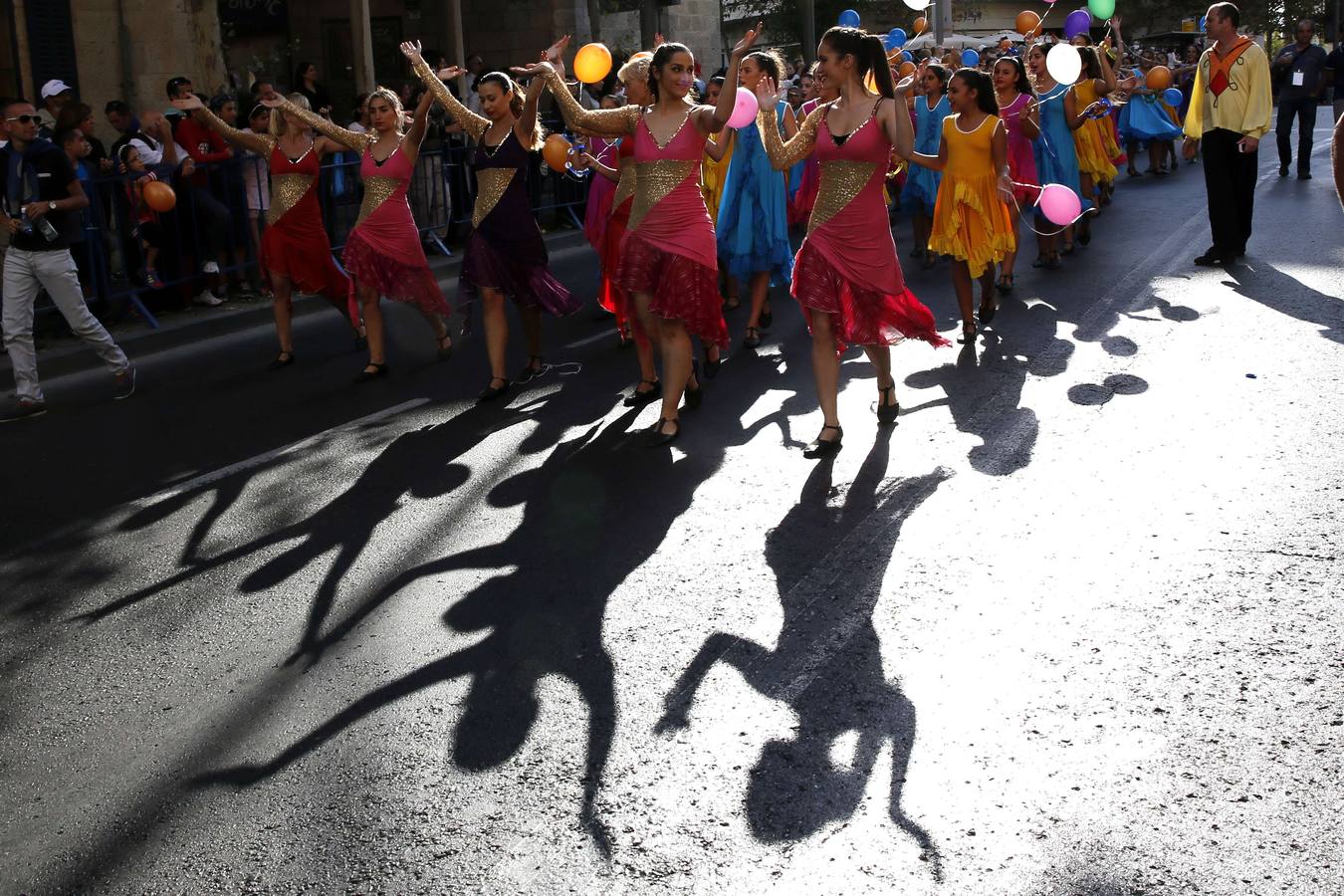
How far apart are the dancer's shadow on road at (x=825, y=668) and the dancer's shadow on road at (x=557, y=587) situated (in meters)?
0.41

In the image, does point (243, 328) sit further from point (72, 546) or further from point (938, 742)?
point (938, 742)

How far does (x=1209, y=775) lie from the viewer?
368cm

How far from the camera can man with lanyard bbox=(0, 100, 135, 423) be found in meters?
8.27

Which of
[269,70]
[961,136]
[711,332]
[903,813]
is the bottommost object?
[903,813]

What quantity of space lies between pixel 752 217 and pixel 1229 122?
14.4 ft

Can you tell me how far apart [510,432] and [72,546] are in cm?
234

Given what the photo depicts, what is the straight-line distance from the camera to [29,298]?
8.48 meters

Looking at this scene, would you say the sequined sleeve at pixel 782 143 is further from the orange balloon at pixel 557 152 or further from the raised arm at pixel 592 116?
the orange balloon at pixel 557 152

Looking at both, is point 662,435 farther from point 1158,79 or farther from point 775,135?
point 1158,79

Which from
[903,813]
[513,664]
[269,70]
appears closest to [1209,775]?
[903,813]

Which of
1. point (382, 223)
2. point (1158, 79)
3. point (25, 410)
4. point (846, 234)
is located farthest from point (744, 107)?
point (1158, 79)

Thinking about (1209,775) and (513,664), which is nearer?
(1209,775)

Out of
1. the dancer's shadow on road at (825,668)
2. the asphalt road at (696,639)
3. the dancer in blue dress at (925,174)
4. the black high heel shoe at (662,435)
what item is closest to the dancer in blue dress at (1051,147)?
the dancer in blue dress at (925,174)

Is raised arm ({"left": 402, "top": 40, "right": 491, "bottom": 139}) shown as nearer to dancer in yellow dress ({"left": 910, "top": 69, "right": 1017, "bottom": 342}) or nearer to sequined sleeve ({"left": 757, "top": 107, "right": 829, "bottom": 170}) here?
sequined sleeve ({"left": 757, "top": 107, "right": 829, "bottom": 170})
